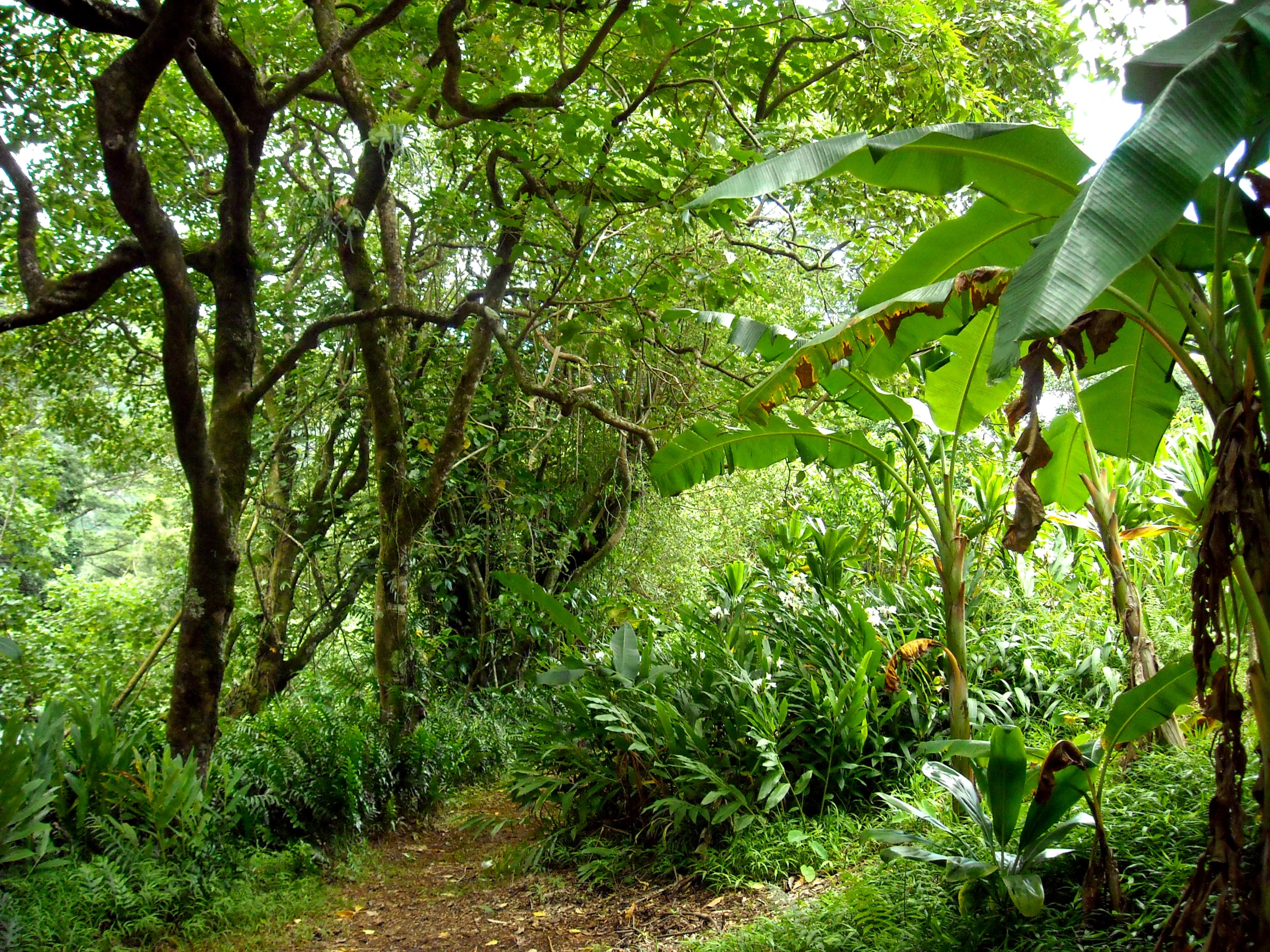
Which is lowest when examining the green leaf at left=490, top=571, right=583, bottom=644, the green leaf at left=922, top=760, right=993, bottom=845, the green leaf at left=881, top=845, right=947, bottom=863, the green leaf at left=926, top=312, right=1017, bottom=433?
the green leaf at left=881, top=845, right=947, bottom=863

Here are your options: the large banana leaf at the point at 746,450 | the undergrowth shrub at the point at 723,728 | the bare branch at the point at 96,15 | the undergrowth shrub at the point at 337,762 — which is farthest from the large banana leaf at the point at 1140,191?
the undergrowth shrub at the point at 337,762

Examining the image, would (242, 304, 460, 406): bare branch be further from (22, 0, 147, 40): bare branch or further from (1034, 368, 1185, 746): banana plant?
(1034, 368, 1185, 746): banana plant

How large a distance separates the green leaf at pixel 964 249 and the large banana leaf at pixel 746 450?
1.08 m

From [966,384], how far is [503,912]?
3925 mm

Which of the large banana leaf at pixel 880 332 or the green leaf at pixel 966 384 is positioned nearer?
the large banana leaf at pixel 880 332

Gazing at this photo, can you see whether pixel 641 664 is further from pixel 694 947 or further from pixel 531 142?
pixel 531 142

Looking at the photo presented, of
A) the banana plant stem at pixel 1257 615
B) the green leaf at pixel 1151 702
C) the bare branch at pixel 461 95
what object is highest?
the bare branch at pixel 461 95

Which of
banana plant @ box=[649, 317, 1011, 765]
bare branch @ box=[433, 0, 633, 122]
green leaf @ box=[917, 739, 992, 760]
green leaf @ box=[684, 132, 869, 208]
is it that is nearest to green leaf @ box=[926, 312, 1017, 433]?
banana plant @ box=[649, 317, 1011, 765]

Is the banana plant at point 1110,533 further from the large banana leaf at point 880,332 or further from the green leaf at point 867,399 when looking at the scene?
the large banana leaf at point 880,332

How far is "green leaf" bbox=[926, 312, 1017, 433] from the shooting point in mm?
3896

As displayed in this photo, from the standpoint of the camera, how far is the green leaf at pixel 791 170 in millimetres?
2814

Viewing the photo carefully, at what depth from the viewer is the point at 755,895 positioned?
4.33 metres

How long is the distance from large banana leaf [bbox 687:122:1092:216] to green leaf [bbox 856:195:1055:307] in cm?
21

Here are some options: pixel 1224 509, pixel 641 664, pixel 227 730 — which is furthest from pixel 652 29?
pixel 227 730
